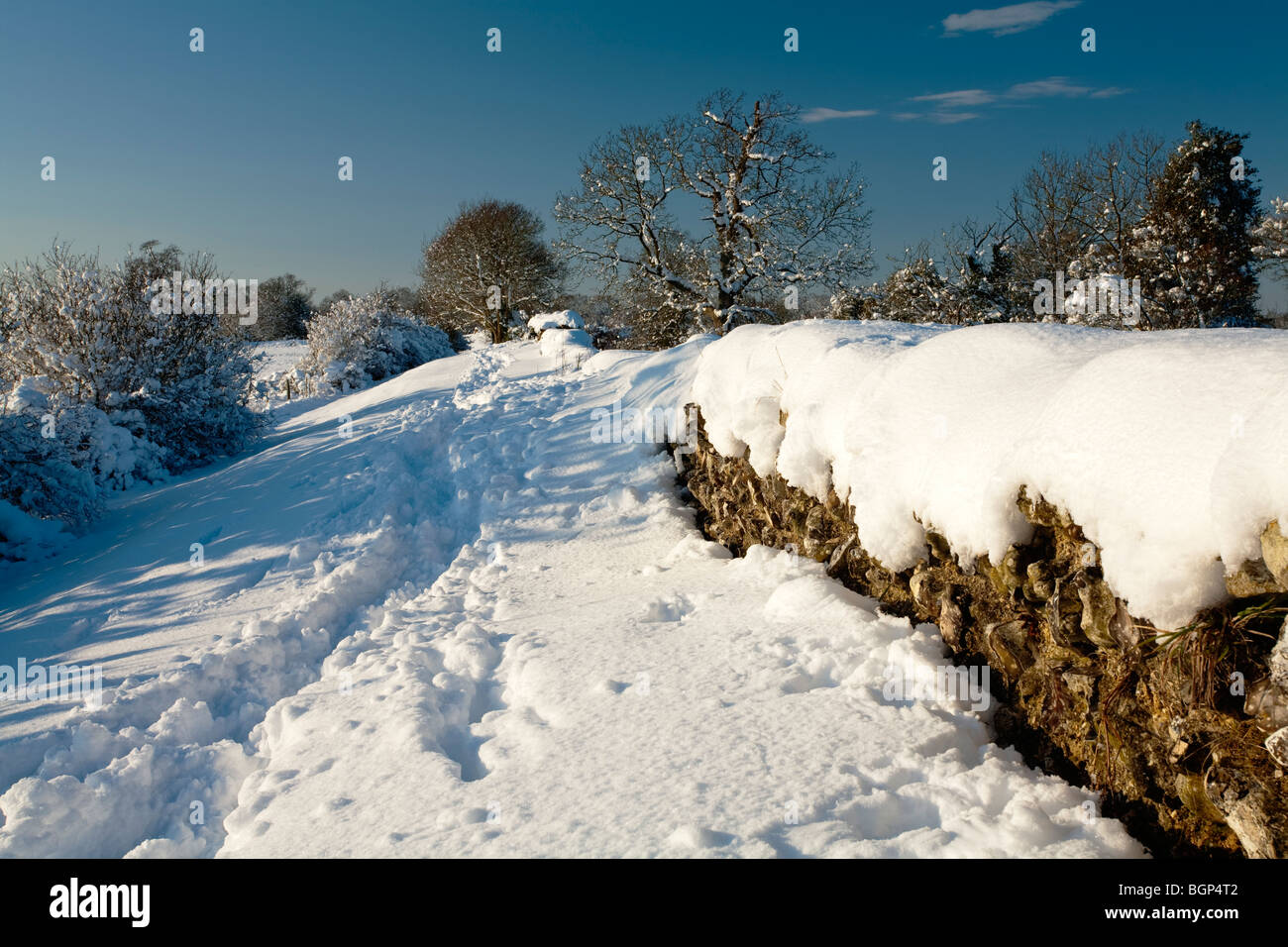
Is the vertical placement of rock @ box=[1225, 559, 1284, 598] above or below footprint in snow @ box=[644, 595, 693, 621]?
above

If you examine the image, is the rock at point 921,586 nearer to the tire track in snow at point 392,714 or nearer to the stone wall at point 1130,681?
the stone wall at point 1130,681

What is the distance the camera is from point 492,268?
1207 inches

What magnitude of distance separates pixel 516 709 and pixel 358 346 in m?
23.5

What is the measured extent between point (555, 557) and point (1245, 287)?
25.6m

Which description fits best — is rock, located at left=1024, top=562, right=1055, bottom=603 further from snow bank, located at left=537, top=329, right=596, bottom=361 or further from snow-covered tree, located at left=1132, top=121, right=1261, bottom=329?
snow-covered tree, located at left=1132, top=121, right=1261, bottom=329

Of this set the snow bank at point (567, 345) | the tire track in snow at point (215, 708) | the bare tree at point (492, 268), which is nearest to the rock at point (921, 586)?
the tire track in snow at point (215, 708)

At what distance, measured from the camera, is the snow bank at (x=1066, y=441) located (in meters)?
2.00
